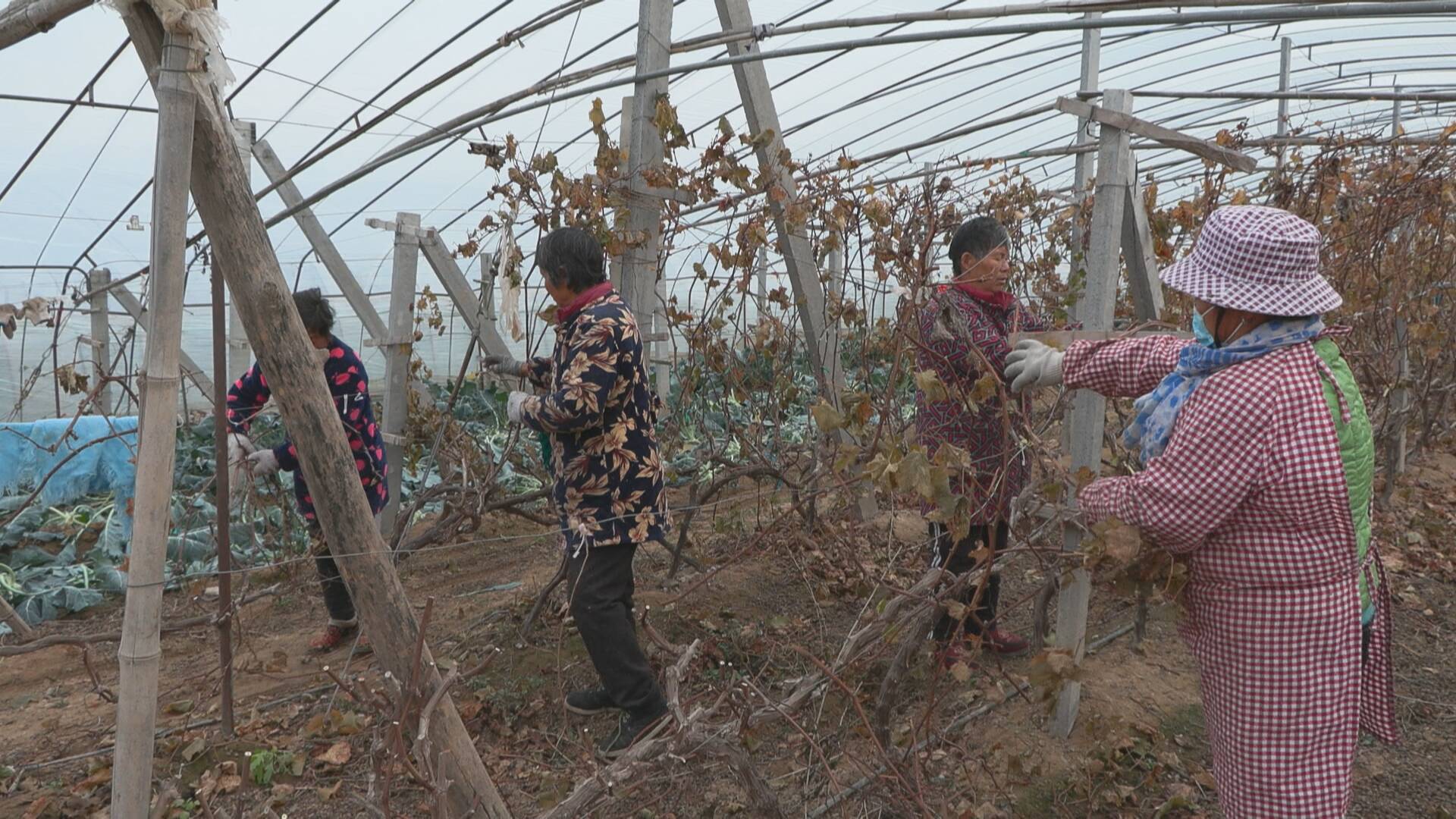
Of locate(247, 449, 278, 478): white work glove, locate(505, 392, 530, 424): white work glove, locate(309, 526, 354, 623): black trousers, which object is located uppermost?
locate(505, 392, 530, 424): white work glove

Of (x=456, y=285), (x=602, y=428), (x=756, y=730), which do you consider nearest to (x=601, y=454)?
(x=602, y=428)

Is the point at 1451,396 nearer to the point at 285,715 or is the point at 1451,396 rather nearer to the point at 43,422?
the point at 285,715

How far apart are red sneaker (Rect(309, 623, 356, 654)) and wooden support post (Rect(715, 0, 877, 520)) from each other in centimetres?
229

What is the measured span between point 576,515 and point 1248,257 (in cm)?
192

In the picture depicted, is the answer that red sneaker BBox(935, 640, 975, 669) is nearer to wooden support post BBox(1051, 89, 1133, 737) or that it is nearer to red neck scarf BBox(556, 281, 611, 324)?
wooden support post BBox(1051, 89, 1133, 737)

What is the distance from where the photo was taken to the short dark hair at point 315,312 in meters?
3.43

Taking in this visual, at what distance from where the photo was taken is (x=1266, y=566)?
1.69 metres

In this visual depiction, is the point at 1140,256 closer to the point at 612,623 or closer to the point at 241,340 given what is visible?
the point at 612,623

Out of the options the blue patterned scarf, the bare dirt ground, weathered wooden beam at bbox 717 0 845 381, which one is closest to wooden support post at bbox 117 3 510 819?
the bare dirt ground

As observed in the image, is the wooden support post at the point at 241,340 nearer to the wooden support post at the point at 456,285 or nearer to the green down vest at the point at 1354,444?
the wooden support post at the point at 456,285

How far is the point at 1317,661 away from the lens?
5.59 ft

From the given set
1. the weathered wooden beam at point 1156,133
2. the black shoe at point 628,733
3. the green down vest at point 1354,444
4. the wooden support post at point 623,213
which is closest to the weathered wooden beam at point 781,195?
the wooden support post at point 623,213

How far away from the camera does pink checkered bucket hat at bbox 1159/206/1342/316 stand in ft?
5.34

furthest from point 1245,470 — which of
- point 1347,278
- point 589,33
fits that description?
point 589,33
